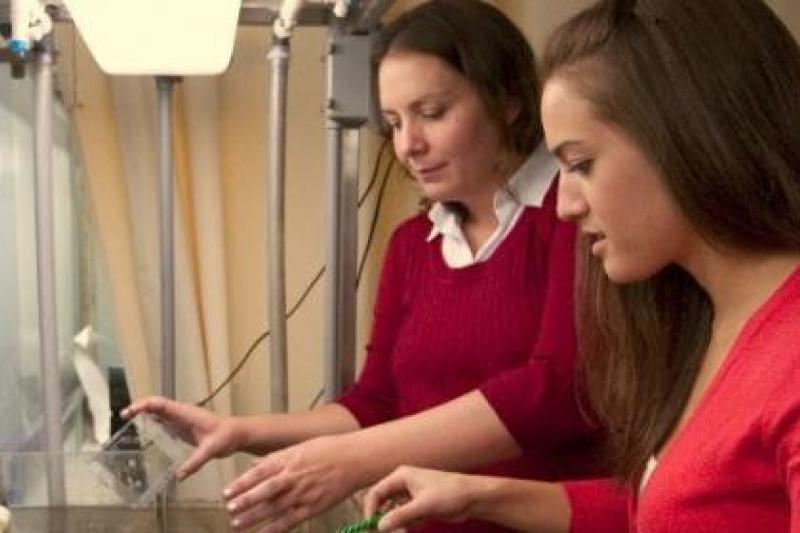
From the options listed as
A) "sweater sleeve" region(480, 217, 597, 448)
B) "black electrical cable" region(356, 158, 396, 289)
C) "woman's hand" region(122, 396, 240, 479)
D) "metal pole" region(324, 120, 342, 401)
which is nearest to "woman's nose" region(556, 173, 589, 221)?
"sweater sleeve" region(480, 217, 597, 448)

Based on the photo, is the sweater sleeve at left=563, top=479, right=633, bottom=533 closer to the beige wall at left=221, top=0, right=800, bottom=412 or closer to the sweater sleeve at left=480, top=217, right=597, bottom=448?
the sweater sleeve at left=480, top=217, right=597, bottom=448

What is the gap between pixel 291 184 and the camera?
181 cm

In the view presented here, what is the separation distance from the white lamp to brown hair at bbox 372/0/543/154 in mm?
241

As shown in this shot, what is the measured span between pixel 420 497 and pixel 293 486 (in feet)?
0.54

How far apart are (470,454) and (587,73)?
48 centimetres

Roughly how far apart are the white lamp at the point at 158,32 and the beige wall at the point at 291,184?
46 cm

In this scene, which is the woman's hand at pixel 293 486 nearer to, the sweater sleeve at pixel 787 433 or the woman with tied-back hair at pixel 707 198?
the woman with tied-back hair at pixel 707 198

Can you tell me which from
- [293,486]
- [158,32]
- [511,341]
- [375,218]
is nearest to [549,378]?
[511,341]

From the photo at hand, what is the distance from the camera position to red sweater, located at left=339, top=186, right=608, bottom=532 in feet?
3.58

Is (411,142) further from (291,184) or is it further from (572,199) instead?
(291,184)

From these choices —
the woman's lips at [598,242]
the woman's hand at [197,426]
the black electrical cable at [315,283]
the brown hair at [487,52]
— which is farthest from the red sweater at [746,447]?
the black electrical cable at [315,283]

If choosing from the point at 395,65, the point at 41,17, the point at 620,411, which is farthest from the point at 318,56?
the point at 620,411

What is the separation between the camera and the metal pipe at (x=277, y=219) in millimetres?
1483

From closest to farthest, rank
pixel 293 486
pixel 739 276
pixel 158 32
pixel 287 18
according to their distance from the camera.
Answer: pixel 739 276 < pixel 293 486 < pixel 158 32 < pixel 287 18
